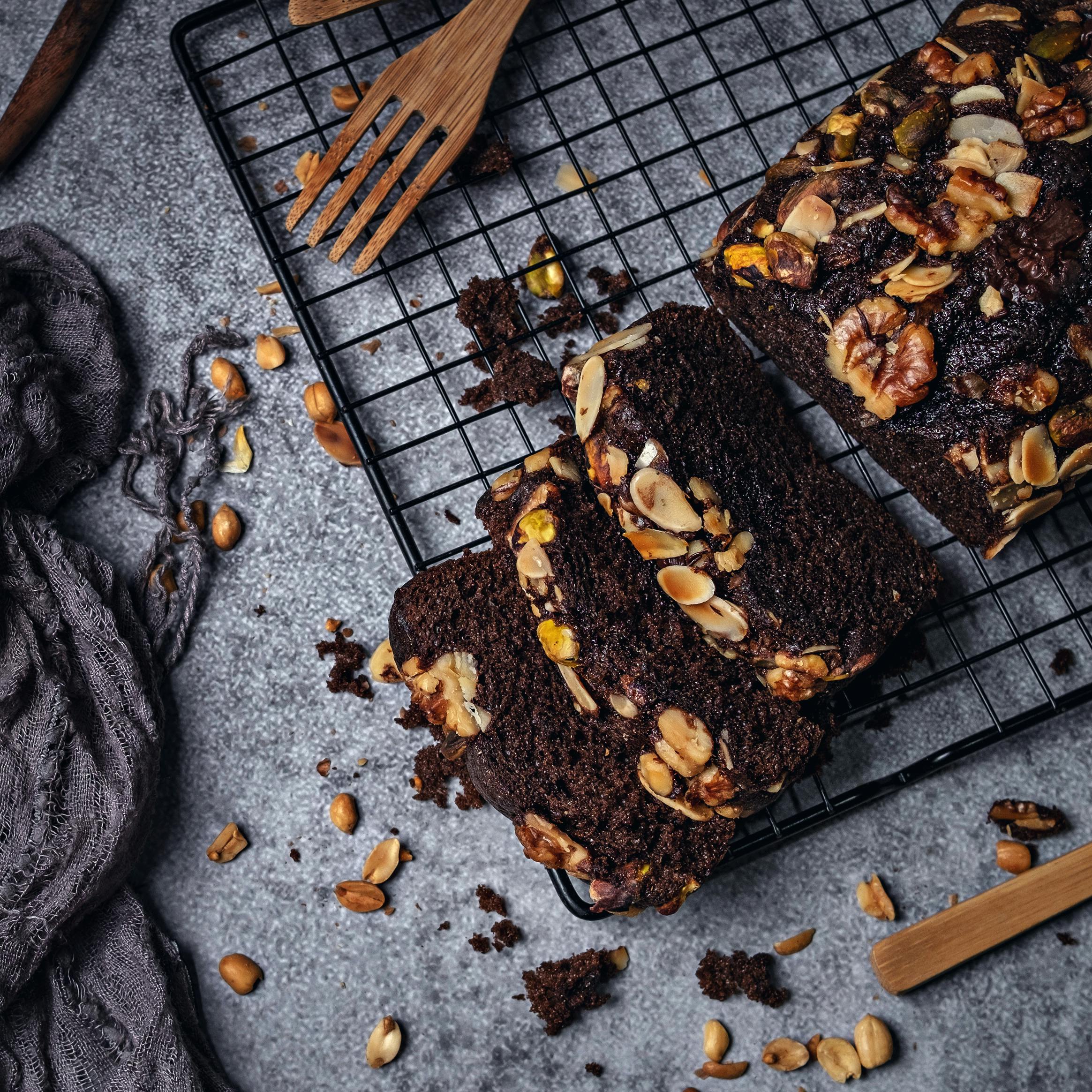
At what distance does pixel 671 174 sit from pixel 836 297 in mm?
757

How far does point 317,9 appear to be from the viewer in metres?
2.32

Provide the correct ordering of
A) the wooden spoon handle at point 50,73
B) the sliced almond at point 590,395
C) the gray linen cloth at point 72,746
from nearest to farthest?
the sliced almond at point 590,395
the gray linen cloth at point 72,746
the wooden spoon handle at point 50,73

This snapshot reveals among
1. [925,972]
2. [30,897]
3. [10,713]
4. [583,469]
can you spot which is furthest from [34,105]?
[925,972]

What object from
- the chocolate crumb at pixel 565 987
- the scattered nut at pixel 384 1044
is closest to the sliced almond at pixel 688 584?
the chocolate crumb at pixel 565 987

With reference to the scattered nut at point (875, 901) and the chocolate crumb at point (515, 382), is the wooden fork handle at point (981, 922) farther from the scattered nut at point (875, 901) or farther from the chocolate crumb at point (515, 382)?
the chocolate crumb at point (515, 382)

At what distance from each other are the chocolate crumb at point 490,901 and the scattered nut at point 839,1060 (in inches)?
33.0

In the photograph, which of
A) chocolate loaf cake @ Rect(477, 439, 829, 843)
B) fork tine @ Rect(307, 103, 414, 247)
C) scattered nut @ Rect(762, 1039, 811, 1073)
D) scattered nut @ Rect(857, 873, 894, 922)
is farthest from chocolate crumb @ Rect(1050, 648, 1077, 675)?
fork tine @ Rect(307, 103, 414, 247)

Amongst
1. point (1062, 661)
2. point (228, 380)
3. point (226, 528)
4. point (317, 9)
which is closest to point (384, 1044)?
point (226, 528)

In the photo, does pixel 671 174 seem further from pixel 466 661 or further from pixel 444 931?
pixel 444 931

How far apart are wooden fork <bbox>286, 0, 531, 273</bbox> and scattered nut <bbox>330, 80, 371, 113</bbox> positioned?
0.15m

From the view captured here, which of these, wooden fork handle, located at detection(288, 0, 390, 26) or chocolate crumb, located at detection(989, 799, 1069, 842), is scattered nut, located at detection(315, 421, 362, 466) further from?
chocolate crumb, located at detection(989, 799, 1069, 842)

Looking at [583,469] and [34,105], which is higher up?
[34,105]

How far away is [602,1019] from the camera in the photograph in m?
2.43

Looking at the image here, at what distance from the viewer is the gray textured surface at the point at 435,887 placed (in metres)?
2.42
